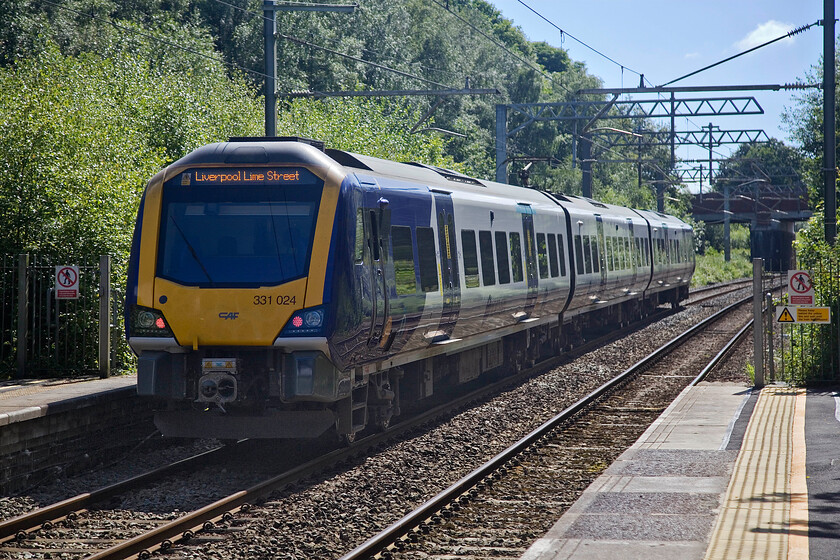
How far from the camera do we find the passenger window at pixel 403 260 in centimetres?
1172

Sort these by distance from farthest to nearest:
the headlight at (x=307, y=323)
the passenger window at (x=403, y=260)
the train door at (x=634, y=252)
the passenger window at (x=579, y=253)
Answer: the train door at (x=634, y=252) → the passenger window at (x=579, y=253) → the passenger window at (x=403, y=260) → the headlight at (x=307, y=323)

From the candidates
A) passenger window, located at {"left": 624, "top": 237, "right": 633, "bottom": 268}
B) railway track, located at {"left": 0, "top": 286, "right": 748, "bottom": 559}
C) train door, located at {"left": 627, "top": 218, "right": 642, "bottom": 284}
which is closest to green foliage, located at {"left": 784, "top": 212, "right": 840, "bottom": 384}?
railway track, located at {"left": 0, "top": 286, "right": 748, "bottom": 559}

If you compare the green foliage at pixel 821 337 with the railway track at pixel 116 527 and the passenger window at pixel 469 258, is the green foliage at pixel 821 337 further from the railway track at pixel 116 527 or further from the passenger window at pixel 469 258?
the railway track at pixel 116 527

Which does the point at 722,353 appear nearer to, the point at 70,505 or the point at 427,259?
the point at 427,259

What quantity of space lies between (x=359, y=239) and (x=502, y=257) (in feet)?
19.7

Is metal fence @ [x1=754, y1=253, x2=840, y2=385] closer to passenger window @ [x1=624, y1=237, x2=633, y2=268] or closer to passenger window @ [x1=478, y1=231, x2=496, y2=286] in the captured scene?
passenger window @ [x1=478, y1=231, x2=496, y2=286]

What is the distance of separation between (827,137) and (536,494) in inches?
392

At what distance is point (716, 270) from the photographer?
68875 mm

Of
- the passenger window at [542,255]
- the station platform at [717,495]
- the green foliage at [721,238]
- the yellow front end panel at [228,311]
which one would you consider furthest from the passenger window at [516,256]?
the green foliage at [721,238]

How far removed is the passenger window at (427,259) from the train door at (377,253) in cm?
125

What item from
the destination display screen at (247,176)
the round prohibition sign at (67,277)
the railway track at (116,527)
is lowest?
the railway track at (116,527)

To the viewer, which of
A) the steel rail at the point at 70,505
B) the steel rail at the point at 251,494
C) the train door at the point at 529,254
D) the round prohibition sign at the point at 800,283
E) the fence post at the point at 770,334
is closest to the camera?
the steel rail at the point at 251,494

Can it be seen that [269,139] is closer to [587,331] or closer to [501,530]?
[501,530]

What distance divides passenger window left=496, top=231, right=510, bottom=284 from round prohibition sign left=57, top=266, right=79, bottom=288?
6096 mm
